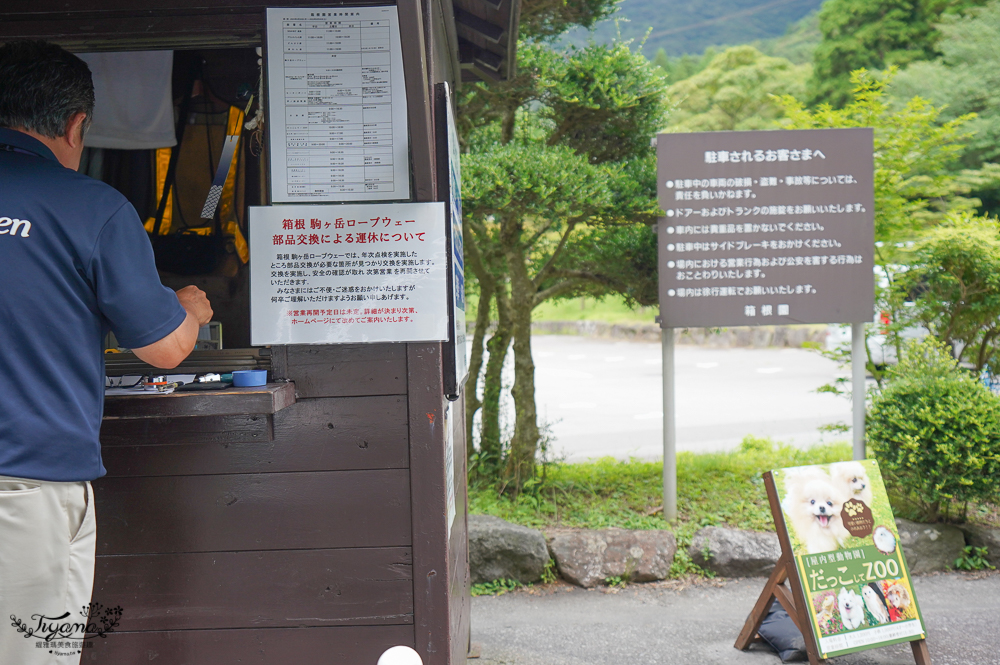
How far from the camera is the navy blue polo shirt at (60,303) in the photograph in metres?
1.56

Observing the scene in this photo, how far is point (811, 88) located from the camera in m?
21.9

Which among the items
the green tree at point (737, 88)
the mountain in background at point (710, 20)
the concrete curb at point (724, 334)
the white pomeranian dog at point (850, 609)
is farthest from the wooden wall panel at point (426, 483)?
the mountain in background at point (710, 20)

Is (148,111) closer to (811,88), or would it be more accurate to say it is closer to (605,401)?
(605,401)

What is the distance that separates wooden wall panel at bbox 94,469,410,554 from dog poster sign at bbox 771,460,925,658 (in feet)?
6.37

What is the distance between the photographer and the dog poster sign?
308cm

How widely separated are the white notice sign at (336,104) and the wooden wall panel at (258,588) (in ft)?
3.77

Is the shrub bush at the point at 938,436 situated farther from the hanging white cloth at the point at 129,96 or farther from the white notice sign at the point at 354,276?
the hanging white cloth at the point at 129,96

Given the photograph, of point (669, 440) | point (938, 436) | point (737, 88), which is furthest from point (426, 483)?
point (737, 88)

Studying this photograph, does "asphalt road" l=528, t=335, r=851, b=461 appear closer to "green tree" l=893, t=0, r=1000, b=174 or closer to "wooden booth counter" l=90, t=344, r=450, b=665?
"wooden booth counter" l=90, t=344, r=450, b=665

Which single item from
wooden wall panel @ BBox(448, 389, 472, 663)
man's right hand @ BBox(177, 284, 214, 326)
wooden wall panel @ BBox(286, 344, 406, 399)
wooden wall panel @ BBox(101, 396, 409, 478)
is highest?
man's right hand @ BBox(177, 284, 214, 326)

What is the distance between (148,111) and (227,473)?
5.18 ft

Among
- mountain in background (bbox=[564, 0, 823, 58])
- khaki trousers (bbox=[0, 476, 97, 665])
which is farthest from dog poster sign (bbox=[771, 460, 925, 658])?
mountain in background (bbox=[564, 0, 823, 58])

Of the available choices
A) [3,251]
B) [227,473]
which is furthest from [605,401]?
[3,251]

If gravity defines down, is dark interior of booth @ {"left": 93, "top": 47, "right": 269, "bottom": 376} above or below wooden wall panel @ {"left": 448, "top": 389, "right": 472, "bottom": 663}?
above
